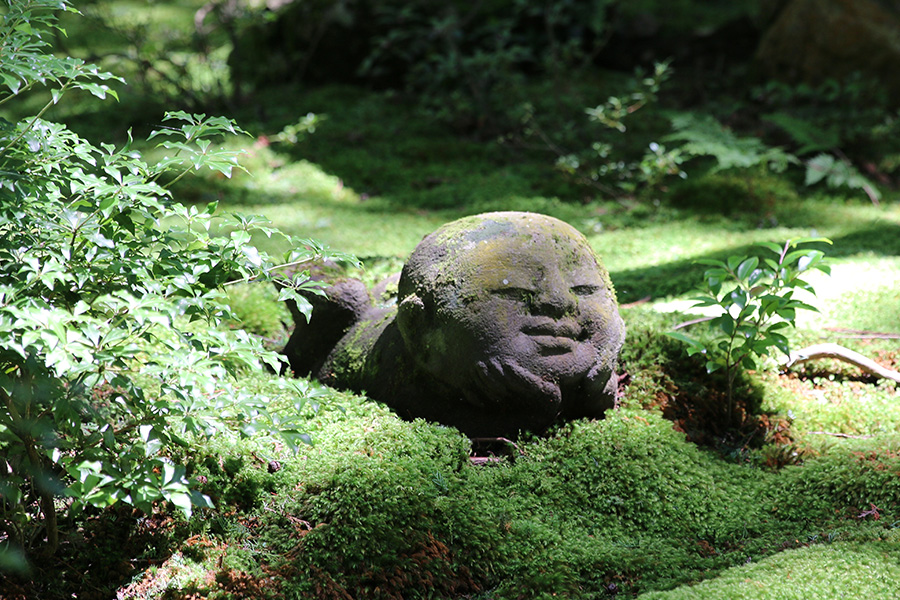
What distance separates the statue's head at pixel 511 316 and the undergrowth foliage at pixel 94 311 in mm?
800

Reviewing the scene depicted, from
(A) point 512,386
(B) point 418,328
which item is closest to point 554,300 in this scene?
(A) point 512,386

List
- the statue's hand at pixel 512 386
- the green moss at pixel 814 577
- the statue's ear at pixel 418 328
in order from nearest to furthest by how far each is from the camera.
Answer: the green moss at pixel 814 577 < the statue's hand at pixel 512 386 < the statue's ear at pixel 418 328

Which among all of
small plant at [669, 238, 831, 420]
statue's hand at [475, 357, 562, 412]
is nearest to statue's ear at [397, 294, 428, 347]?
statue's hand at [475, 357, 562, 412]

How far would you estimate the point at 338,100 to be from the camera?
351 inches

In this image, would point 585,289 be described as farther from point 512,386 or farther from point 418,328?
point 418,328

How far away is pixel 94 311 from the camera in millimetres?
2260

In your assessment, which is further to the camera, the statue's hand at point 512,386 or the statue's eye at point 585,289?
the statue's eye at point 585,289

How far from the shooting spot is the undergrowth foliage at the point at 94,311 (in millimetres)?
1952

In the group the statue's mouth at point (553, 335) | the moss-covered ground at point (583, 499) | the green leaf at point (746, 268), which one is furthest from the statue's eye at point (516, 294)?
the green leaf at point (746, 268)

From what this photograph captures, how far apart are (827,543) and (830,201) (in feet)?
15.7

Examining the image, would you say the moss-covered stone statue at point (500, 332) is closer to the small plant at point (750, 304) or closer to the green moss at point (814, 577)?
the small plant at point (750, 304)

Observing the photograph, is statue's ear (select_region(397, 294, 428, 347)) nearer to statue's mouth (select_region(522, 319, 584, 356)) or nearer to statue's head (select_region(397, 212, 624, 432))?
statue's head (select_region(397, 212, 624, 432))

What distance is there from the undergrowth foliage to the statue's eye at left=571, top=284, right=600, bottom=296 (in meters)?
1.28

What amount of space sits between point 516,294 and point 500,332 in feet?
0.62
